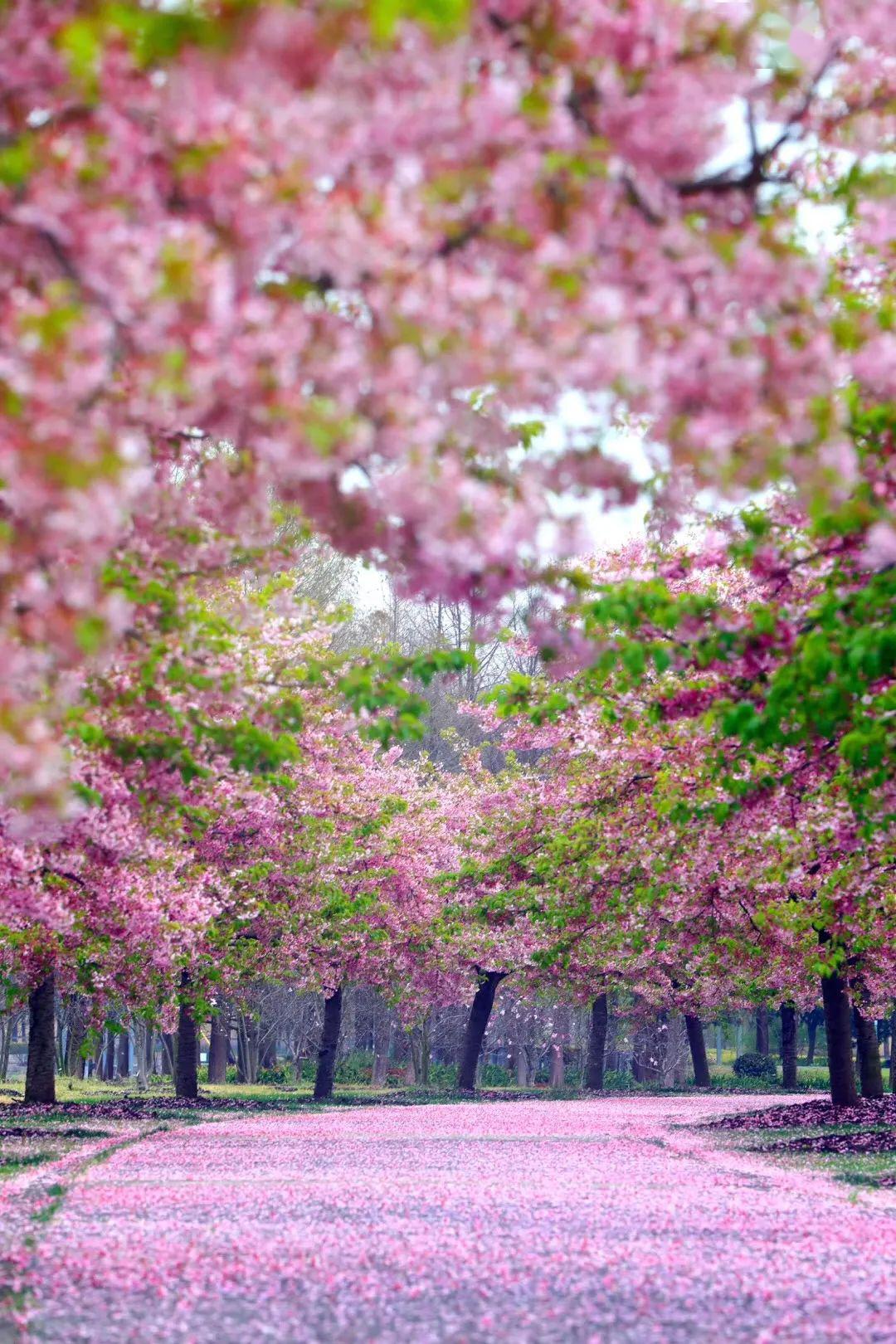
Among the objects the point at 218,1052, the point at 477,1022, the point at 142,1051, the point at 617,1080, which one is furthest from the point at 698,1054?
the point at 142,1051

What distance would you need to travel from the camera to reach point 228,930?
27406 millimetres

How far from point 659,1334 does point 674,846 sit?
32.9 ft

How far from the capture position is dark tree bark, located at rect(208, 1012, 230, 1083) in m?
55.8

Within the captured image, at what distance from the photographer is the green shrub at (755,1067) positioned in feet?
182

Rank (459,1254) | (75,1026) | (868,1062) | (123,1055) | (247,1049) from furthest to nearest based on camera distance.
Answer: (123,1055) → (247,1049) → (75,1026) → (868,1062) → (459,1254)

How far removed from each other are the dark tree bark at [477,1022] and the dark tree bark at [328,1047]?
7006 mm

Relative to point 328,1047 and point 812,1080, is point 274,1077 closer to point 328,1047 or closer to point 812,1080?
point 328,1047

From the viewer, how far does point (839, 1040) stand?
Result: 27188 millimetres

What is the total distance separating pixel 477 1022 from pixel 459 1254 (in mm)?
34589

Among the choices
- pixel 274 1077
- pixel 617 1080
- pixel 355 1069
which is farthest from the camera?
pixel 355 1069

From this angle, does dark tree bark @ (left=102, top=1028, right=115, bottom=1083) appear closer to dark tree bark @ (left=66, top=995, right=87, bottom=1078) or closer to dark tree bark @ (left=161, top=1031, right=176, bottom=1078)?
dark tree bark @ (left=66, top=995, right=87, bottom=1078)

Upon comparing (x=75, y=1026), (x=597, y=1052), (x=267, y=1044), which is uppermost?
(x=75, y=1026)

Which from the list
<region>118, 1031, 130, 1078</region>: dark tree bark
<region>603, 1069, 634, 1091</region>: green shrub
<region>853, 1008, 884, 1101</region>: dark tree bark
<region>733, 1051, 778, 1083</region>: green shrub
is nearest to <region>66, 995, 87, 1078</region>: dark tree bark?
<region>118, 1031, 130, 1078</region>: dark tree bark

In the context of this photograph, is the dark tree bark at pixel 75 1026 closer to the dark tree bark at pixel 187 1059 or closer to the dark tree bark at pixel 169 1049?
the dark tree bark at pixel 169 1049
